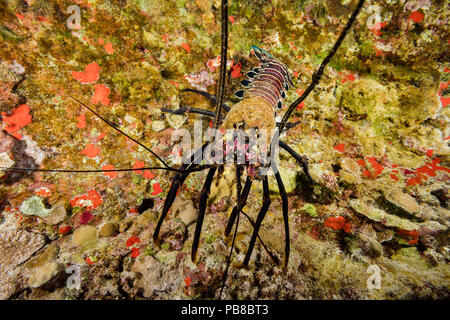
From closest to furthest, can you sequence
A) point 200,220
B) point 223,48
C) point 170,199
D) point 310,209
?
point 223,48
point 200,220
point 170,199
point 310,209

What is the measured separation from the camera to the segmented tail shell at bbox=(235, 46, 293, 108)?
2513mm

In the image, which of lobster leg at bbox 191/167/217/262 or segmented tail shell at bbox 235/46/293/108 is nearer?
lobster leg at bbox 191/167/217/262

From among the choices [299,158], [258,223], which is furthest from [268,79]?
[258,223]

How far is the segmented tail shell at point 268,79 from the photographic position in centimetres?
251

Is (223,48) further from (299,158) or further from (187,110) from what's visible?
(299,158)

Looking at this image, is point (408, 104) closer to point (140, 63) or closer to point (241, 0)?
point (241, 0)

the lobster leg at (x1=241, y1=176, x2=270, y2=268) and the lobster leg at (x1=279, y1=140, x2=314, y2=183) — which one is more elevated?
the lobster leg at (x1=279, y1=140, x2=314, y2=183)

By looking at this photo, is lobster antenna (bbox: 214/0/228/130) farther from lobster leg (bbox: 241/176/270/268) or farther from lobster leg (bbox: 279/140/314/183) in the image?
lobster leg (bbox: 279/140/314/183)

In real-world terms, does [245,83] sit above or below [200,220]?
above

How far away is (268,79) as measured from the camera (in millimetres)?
2631

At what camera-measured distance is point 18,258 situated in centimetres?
154

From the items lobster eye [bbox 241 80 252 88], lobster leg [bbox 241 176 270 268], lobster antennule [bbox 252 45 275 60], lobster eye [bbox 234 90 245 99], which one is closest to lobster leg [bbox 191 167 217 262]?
lobster leg [bbox 241 176 270 268]

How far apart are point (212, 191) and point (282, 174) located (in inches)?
38.4

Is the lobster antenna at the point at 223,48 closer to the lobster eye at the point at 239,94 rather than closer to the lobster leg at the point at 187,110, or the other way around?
the lobster leg at the point at 187,110
